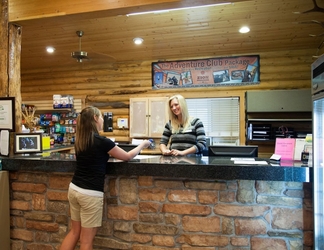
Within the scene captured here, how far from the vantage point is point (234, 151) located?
8.02 feet

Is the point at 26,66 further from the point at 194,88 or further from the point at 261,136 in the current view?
the point at 261,136

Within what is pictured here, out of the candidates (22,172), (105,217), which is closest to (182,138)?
(105,217)

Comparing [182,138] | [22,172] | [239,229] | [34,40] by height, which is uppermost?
[34,40]

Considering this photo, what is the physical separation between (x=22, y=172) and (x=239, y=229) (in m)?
1.91

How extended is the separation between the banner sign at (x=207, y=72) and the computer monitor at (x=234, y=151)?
10.3 feet

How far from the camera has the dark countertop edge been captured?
1646 millimetres

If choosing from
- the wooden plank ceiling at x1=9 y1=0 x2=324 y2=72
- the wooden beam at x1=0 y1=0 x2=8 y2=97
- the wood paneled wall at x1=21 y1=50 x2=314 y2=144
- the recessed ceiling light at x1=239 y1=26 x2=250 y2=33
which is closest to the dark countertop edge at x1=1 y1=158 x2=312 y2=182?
the wooden beam at x1=0 y1=0 x2=8 y2=97

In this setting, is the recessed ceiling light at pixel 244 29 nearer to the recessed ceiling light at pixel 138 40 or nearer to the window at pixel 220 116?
the window at pixel 220 116

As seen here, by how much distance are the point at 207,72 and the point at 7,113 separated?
395 cm

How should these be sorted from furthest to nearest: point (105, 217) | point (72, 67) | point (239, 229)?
point (72, 67) < point (105, 217) < point (239, 229)

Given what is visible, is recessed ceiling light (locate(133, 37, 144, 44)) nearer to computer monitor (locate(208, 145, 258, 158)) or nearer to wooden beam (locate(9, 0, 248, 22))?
wooden beam (locate(9, 0, 248, 22))

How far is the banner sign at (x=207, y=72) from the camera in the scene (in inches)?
206

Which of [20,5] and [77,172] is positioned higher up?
[20,5]

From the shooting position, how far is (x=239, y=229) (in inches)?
72.1
